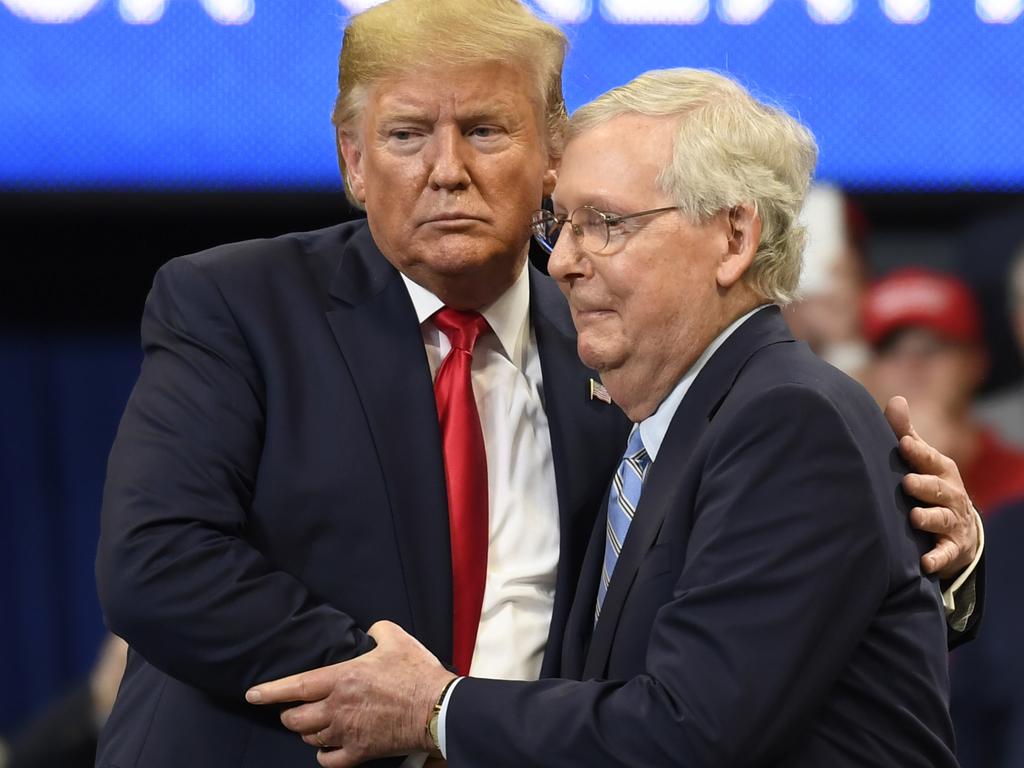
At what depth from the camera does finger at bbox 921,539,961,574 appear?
72.7 inches

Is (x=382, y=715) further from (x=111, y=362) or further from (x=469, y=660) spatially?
(x=111, y=362)

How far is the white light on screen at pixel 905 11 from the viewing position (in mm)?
3910

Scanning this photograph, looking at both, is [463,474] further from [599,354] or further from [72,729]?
[72,729]

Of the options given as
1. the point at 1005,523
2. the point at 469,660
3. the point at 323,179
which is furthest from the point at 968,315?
the point at 469,660

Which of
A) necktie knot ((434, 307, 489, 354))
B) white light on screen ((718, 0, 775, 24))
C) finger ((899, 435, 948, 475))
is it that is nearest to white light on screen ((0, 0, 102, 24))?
white light on screen ((718, 0, 775, 24))

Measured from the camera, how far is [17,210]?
12.6ft


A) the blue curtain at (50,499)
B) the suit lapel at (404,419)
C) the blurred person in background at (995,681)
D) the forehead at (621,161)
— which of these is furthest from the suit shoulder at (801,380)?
the blue curtain at (50,499)

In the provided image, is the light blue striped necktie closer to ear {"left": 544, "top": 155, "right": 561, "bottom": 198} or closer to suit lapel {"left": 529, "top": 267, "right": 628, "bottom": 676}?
suit lapel {"left": 529, "top": 267, "right": 628, "bottom": 676}

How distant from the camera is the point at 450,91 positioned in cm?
208

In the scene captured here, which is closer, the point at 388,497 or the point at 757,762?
the point at 757,762

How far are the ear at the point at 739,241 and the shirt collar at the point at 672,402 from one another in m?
0.06

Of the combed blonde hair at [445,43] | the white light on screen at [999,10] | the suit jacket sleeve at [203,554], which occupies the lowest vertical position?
the suit jacket sleeve at [203,554]

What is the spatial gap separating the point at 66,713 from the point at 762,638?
3046mm

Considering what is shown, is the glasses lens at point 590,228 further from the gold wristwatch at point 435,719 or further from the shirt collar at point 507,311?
the gold wristwatch at point 435,719
